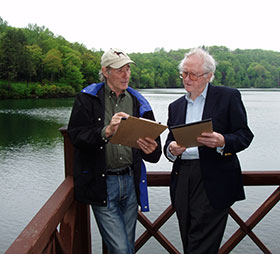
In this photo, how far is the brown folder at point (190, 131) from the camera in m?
2.00

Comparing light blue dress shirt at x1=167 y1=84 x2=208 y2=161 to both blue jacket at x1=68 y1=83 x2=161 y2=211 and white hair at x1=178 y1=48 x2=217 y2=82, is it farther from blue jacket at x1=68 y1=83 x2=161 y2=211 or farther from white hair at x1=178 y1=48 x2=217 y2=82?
blue jacket at x1=68 y1=83 x2=161 y2=211

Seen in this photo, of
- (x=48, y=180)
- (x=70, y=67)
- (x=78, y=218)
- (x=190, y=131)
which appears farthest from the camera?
(x=70, y=67)

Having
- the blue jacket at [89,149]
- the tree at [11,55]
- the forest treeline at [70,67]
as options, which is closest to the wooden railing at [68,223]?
the blue jacket at [89,149]

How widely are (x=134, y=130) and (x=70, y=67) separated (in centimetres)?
6887

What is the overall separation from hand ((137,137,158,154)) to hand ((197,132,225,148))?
305 millimetres

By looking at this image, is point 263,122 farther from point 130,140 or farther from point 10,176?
point 130,140

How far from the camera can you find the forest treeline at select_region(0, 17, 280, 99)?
57031 millimetres

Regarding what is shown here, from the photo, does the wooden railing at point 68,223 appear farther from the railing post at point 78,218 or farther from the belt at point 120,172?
the belt at point 120,172

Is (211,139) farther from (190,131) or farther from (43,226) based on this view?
(43,226)

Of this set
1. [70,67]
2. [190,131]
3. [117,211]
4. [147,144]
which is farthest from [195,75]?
[70,67]

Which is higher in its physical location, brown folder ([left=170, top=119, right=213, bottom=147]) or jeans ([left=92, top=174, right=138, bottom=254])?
brown folder ([left=170, top=119, right=213, bottom=147])

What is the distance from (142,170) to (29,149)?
56.6ft

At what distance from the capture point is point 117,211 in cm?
235

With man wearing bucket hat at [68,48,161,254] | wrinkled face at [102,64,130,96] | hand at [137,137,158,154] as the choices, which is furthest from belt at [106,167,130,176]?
wrinkled face at [102,64,130,96]
